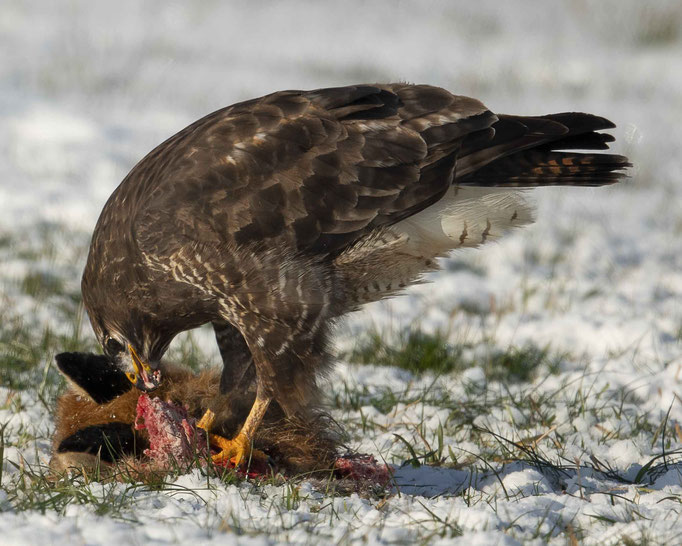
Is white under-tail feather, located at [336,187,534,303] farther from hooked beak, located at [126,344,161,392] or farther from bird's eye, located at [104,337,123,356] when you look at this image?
bird's eye, located at [104,337,123,356]

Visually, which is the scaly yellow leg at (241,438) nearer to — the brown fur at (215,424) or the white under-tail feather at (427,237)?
the brown fur at (215,424)

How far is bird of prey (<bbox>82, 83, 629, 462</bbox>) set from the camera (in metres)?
3.76

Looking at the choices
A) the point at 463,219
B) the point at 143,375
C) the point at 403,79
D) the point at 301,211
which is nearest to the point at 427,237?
the point at 463,219

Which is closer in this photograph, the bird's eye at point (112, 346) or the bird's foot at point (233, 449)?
the bird's foot at point (233, 449)

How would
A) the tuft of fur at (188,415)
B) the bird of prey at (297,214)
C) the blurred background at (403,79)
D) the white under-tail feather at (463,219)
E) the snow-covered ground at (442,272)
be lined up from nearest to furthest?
the snow-covered ground at (442,272)
the tuft of fur at (188,415)
the bird of prey at (297,214)
the white under-tail feather at (463,219)
the blurred background at (403,79)

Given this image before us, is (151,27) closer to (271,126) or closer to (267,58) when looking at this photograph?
(267,58)

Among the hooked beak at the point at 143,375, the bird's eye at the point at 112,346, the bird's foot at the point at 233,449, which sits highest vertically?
the bird's eye at the point at 112,346

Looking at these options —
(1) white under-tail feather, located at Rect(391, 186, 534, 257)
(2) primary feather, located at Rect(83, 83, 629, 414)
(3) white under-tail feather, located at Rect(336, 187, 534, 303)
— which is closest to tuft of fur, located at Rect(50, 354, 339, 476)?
(2) primary feather, located at Rect(83, 83, 629, 414)

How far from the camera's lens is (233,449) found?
3.68m

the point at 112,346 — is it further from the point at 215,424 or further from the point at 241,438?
the point at 241,438

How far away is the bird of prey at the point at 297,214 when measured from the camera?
376 centimetres

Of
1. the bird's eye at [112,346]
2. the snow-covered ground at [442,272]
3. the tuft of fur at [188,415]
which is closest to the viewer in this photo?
the snow-covered ground at [442,272]

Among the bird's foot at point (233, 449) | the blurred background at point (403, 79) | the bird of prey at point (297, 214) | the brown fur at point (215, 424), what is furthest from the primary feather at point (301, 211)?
the blurred background at point (403, 79)

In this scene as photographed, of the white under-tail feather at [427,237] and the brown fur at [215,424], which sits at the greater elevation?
the white under-tail feather at [427,237]
